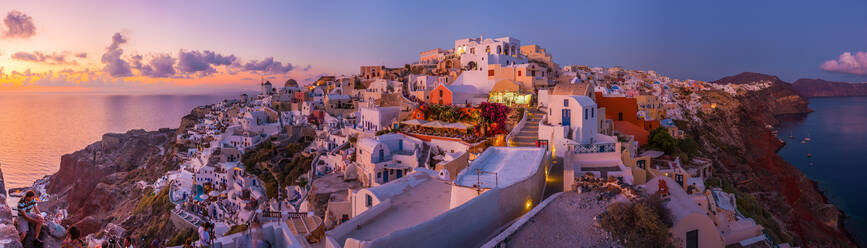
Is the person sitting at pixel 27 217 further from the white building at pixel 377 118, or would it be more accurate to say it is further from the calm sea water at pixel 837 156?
the calm sea water at pixel 837 156

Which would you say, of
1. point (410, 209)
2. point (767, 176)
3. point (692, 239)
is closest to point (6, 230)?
point (410, 209)

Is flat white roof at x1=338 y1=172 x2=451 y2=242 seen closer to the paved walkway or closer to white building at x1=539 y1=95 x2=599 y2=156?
the paved walkway

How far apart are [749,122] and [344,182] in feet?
185

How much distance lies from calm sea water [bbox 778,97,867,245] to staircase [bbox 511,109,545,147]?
19.8 m

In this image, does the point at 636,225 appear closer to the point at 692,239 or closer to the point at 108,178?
the point at 692,239

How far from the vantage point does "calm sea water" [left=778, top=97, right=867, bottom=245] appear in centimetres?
2753

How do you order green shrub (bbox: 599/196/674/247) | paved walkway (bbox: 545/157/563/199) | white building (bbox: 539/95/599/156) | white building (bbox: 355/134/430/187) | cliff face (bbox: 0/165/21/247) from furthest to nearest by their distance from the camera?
white building (bbox: 355/134/430/187), white building (bbox: 539/95/599/156), paved walkway (bbox: 545/157/563/199), green shrub (bbox: 599/196/674/247), cliff face (bbox: 0/165/21/247)

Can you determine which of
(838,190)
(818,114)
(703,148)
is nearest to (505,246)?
(703,148)

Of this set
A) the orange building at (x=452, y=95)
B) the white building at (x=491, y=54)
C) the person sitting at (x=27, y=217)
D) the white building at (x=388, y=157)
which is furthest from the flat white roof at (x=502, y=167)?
the white building at (x=491, y=54)

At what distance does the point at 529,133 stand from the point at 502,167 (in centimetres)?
832

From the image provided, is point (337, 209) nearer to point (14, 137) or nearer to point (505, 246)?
point (505, 246)

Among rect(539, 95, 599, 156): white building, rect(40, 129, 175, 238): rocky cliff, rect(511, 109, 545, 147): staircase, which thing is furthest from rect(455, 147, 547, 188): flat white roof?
rect(40, 129, 175, 238): rocky cliff

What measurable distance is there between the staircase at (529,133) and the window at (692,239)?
828 cm

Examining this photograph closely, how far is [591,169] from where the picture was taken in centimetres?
1190
